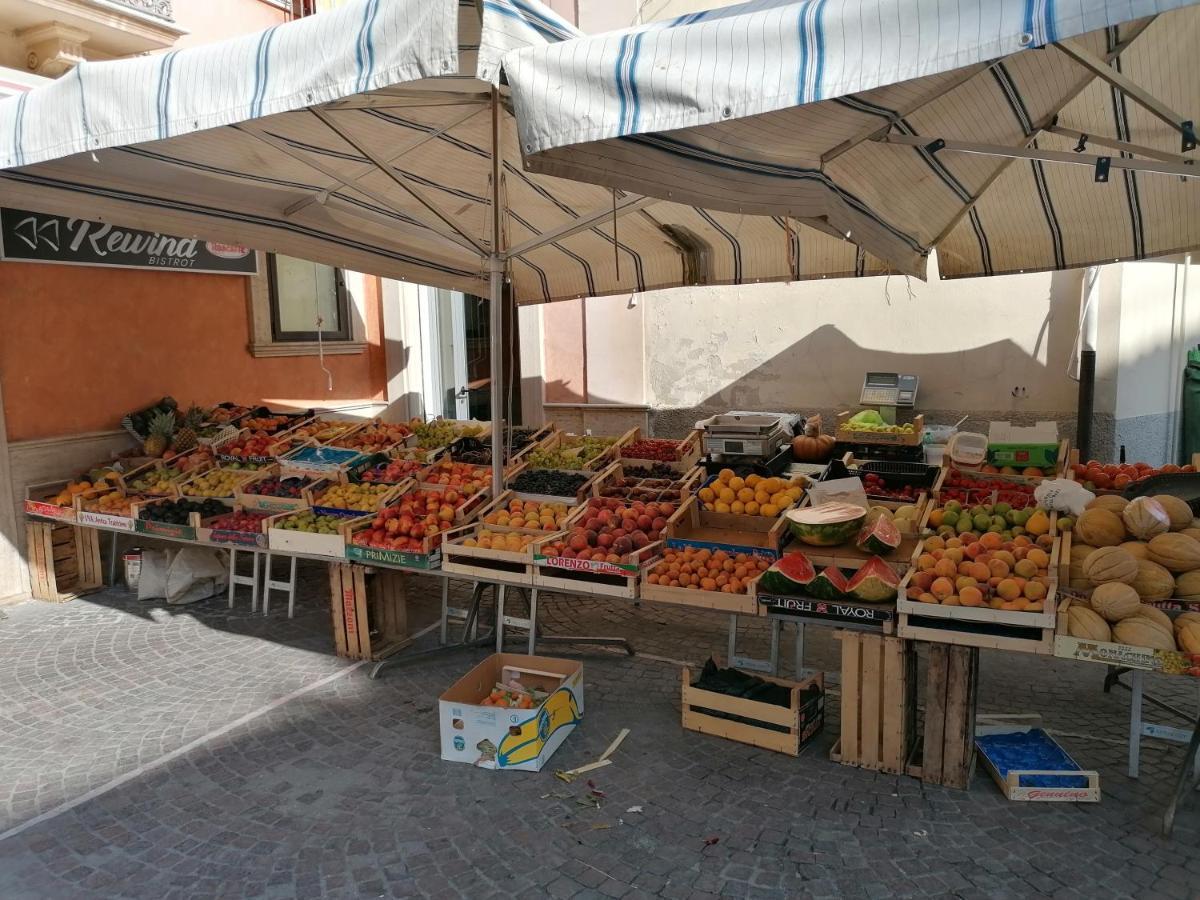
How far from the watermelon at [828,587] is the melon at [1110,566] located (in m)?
1.09

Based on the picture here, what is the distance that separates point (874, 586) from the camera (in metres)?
4.01

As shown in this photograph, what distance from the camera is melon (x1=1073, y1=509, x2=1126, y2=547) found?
13.8ft

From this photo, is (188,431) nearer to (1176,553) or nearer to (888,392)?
(888,392)

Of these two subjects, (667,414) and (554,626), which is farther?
(667,414)

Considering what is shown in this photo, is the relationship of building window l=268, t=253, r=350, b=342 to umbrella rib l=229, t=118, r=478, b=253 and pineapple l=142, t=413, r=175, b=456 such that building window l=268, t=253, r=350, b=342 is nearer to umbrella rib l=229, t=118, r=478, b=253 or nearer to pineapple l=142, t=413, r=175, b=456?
pineapple l=142, t=413, r=175, b=456

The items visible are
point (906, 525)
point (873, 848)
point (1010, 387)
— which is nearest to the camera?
point (873, 848)

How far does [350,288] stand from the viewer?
10.6 m

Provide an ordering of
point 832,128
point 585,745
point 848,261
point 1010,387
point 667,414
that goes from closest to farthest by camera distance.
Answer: point 832,128 → point 585,745 → point 848,261 → point 1010,387 → point 667,414

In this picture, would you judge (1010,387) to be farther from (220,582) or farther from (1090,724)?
(220,582)

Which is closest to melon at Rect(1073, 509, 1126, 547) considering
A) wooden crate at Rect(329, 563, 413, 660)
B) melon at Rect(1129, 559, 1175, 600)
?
melon at Rect(1129, 559, 1175, 600)

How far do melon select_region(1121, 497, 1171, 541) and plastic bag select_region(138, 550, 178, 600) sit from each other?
6859 millimetres

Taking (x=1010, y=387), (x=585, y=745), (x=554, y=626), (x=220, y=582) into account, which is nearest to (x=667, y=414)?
(x=1010, y=387)

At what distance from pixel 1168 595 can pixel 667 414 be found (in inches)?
270

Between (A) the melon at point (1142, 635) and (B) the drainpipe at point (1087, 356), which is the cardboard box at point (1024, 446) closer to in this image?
(A) the melon at point (1142, 635)
